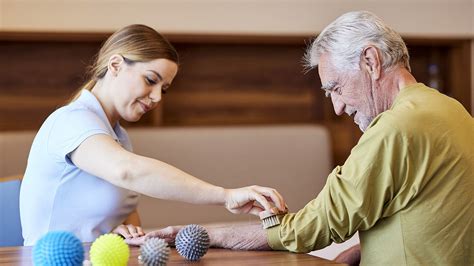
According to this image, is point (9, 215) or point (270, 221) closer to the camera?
point (270, 221)

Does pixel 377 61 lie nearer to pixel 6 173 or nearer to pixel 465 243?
pixel 465 243

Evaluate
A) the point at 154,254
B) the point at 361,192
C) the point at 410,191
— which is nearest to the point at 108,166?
the point at 154,254

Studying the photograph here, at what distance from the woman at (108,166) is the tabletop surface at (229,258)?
0.43 ft

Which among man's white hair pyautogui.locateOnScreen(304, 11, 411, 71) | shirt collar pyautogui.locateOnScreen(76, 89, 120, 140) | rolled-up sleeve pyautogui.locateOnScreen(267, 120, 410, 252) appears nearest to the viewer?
rolled-up sleeve pyautogui.locateOnScreen(267, 120, 410, 252)

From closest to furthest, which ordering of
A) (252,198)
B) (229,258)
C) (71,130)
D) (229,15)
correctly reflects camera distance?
(229,258) → (252,198) → (71,130) → (229,15)

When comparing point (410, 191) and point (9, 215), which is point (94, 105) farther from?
point (410, 191)

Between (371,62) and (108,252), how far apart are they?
837 millimetres

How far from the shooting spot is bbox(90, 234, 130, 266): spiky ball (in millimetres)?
1613

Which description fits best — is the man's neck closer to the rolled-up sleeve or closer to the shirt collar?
the rolled-up sleeve

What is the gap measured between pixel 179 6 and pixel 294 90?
0.84 meters

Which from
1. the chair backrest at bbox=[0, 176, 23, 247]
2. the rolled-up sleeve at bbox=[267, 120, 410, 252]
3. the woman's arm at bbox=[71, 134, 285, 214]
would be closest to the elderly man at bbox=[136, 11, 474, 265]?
the rolled-up sleeve at bbox=[267, 120, 410, 252]

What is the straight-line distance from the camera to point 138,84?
241 cm

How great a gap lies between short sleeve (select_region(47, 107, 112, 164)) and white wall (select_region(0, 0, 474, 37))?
1626mm

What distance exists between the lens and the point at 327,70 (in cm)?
210
